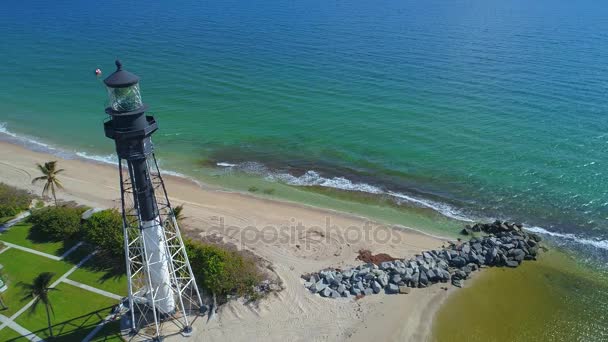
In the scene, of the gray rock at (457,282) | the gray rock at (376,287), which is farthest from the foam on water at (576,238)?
the gray rock at (376,287)

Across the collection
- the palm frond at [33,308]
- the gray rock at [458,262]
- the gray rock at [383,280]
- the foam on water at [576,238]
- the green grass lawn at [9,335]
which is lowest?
the green grass lawn at [9,335]

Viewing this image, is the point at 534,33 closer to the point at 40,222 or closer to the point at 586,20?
the point at 586,20

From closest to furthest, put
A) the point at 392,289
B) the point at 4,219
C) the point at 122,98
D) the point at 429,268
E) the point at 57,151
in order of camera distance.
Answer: the point at 122,98, the point at 392,289, the point at 429,268, the point at 4,219, the point at 57,151

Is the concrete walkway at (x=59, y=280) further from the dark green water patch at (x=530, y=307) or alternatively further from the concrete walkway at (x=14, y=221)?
the dark green water patch at (x=530, y=307)

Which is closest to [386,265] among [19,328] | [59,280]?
[59,280]

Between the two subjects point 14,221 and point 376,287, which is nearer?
point 376,287

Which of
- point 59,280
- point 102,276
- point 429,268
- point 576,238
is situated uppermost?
point 576,238

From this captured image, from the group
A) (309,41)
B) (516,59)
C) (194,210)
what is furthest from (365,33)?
(194,210)

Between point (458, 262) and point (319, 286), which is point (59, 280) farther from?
point (458, 262)
